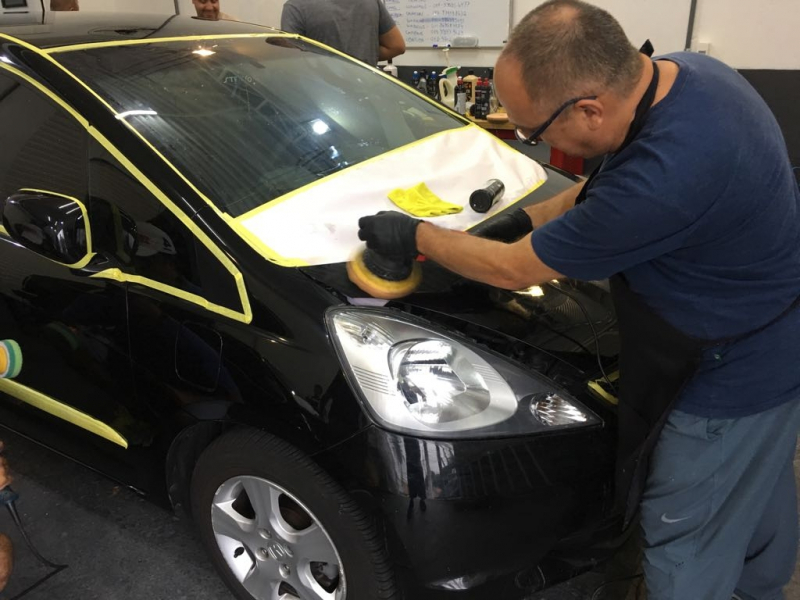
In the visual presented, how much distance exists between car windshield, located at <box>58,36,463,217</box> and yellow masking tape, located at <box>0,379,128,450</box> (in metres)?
0.68

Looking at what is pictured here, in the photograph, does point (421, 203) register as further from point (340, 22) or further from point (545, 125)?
point (340, 22)

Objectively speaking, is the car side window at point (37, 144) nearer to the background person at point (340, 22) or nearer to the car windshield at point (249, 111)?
the car windshield at point (249, 111)

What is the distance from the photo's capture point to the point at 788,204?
115 cm

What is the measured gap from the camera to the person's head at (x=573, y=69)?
1096mm

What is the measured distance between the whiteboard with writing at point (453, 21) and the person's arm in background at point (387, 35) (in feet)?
3.29

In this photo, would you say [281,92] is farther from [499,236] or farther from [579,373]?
[579,373]

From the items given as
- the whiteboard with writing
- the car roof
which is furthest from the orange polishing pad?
the whiteboard with writing

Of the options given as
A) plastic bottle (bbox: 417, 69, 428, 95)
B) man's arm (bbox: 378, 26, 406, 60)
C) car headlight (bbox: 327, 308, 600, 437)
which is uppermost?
man's arm (bbox: 378, 26, 406, 60)

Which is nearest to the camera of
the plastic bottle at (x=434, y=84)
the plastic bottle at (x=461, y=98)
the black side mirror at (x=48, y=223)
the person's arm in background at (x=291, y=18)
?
the black side mirror at (x=48, y=223)

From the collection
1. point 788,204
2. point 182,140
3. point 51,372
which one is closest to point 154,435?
point 51,372

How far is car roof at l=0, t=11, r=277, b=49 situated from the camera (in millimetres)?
1826

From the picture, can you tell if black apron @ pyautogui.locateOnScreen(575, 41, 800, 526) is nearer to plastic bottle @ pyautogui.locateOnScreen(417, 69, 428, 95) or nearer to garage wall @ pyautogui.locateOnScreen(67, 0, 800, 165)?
garage wall @ pyautogui.locateOnScreen(67, 0, 800, 165)

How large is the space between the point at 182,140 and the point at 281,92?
1.49 ft

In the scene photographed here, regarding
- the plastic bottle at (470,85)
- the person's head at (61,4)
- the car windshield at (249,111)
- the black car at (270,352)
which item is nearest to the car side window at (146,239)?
the black car at (270,352)
